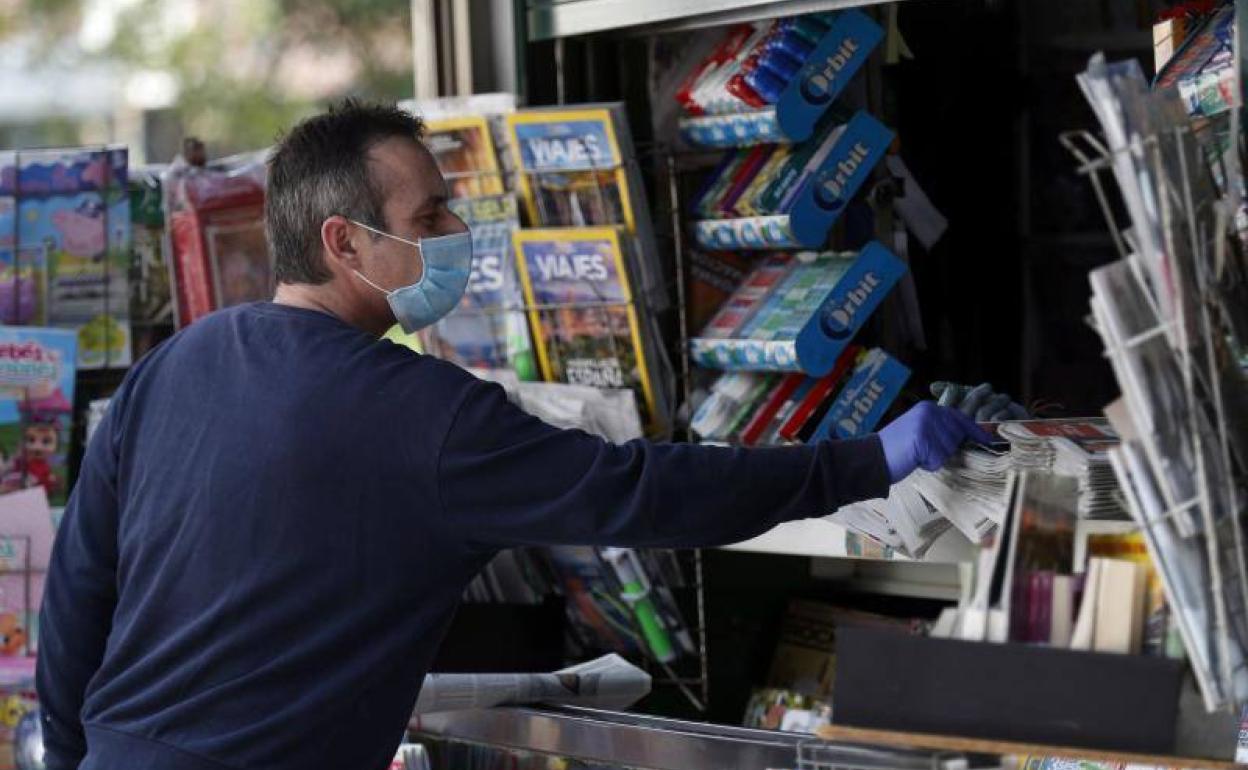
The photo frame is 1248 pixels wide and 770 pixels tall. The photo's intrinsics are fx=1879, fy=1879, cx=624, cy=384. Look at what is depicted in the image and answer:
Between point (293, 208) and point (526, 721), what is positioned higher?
point (293, 208)

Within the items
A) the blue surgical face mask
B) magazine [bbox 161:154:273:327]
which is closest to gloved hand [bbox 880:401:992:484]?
the blue surgical face mask

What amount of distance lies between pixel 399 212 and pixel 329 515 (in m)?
0.44

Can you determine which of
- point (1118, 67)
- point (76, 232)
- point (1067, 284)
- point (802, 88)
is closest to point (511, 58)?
point (802, 88)

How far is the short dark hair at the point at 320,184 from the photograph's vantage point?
246 centimetres

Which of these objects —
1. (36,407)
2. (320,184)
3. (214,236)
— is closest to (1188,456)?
(320,184)

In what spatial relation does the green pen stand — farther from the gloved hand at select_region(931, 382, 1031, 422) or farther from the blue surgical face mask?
the blue surgical face mask

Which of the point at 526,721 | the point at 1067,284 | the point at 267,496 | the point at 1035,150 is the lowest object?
the point at 526,721

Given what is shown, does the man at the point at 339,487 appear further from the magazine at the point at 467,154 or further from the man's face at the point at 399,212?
the magazine at the point at 467,154

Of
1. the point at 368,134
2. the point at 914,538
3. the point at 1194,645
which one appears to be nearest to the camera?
the point at 1194,645

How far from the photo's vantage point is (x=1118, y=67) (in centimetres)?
168

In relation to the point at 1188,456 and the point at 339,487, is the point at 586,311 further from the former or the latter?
the point at 1188,456

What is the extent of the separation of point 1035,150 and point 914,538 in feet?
4.80

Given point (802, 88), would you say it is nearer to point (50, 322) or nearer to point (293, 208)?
point (293, 208)

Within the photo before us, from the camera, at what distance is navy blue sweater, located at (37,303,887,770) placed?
2.18 m
